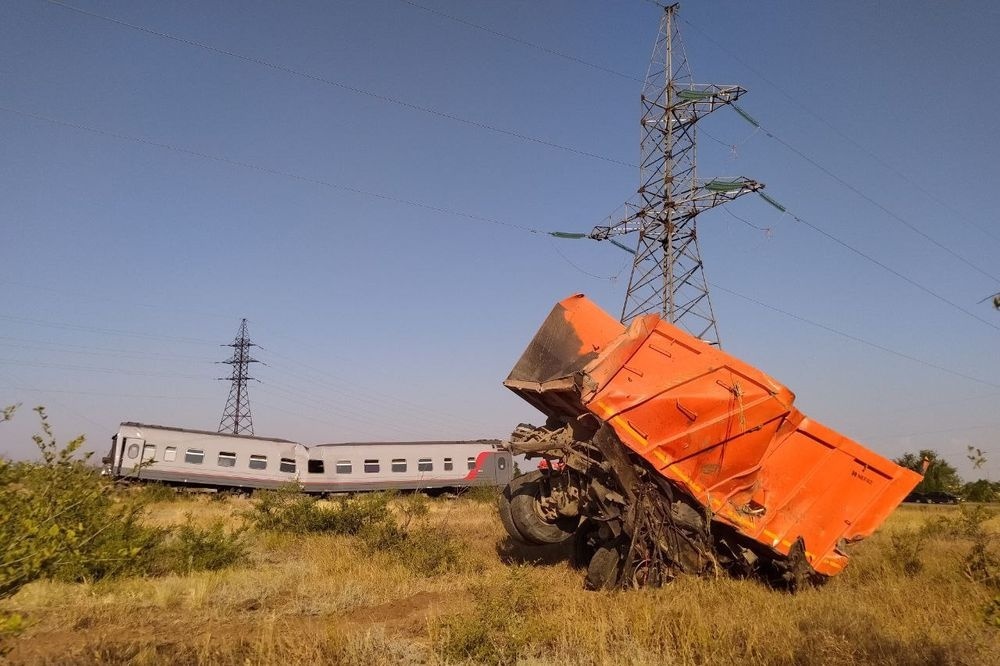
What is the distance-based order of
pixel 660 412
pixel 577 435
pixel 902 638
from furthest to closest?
pixel 577 435
pixel 660 412
pixel 902 638

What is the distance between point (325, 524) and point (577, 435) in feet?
22.0

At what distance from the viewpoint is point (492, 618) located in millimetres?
5262

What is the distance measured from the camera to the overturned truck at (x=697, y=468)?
24.3 feet

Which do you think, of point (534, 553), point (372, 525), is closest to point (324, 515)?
point (372, 525)

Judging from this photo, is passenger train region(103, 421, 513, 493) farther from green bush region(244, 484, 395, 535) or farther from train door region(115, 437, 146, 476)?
green bush region(244, 484, 395, 535)

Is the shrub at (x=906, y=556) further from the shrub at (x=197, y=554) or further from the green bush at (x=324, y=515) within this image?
the shrub at (x=197, y=554)

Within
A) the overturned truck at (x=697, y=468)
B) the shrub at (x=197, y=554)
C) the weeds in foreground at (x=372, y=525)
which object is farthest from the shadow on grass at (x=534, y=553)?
the shrub at (x=197, y=554)

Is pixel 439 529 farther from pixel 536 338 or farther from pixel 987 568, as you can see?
pixel 987 568

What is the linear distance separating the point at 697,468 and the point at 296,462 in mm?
25851

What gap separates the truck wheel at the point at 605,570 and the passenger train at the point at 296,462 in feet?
65.5

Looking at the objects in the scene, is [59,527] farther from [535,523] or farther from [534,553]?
[534,553]

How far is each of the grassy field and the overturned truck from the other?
19.0 inches

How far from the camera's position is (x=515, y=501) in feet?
28.6

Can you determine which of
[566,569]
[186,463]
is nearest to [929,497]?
[566,569]
